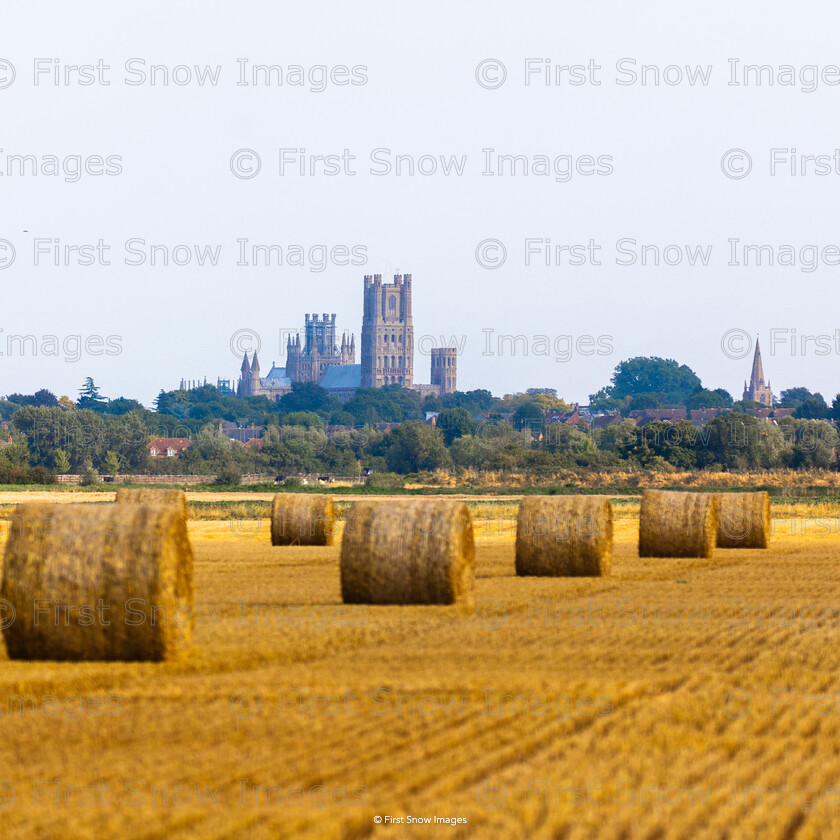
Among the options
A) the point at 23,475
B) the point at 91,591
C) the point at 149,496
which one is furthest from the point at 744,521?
the point at 23,475

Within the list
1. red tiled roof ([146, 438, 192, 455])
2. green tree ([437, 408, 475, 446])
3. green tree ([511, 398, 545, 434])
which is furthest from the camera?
green tree ([511, 398, 545, 434])

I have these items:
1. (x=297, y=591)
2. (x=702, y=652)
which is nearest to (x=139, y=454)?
(x=297, y=591)

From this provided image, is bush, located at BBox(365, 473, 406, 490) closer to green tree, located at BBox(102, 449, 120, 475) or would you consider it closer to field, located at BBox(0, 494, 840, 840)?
green tree, located at BBox(102, 449, 120, 475)

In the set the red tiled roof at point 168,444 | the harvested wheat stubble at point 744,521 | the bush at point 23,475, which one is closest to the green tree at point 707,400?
the red tiled roof at point 168,444

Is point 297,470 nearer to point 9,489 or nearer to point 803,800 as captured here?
point 9,489

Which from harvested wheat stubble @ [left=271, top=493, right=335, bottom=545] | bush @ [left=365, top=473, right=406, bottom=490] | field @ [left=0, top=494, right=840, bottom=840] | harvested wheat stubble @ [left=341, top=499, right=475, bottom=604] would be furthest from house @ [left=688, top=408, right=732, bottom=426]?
field @ [left=0, top=494, right=840, bottom=840]

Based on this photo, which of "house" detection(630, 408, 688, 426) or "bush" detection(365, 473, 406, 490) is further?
"house" detection(630, 408, 688, 426)

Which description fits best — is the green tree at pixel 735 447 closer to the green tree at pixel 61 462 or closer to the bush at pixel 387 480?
the bush at pixel 387 480
